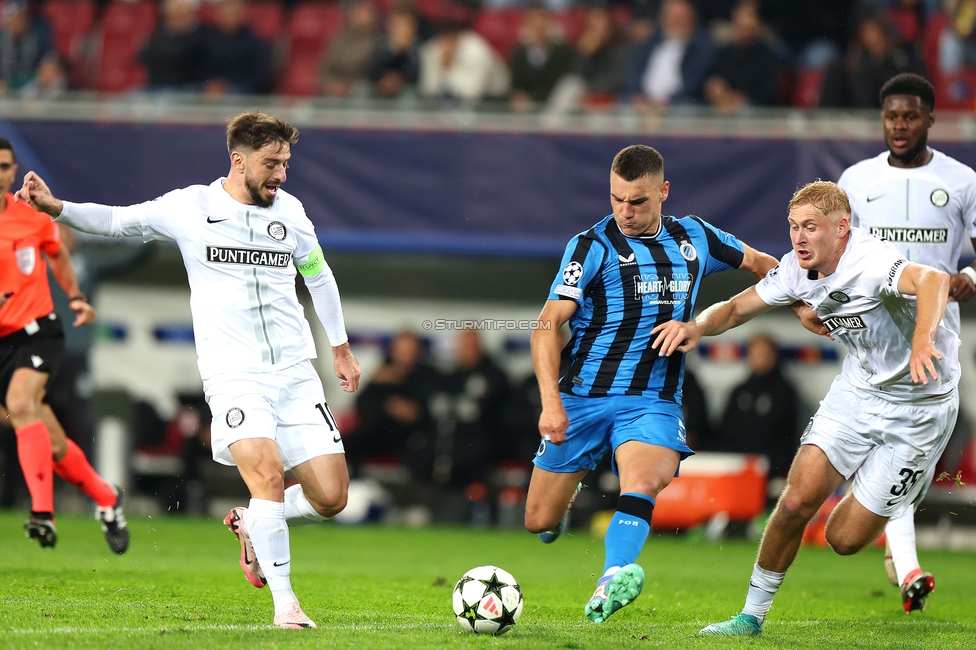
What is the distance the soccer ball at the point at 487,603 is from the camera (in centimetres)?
579

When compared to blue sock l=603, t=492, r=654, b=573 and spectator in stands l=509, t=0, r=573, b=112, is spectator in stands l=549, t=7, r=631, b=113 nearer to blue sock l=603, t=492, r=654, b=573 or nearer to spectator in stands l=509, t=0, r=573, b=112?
spectator in stands l=509, t=0, r=573, b=112

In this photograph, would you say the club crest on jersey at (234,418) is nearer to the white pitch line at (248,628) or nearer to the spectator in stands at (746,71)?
the white pitch line at (248,628)

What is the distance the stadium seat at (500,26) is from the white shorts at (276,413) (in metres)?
9.33

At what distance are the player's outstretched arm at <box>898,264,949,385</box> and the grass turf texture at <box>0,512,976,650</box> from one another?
4.70 feet

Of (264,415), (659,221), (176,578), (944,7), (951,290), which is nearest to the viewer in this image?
(264,415)

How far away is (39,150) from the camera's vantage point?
40.5 feet

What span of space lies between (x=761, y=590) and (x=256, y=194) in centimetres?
317

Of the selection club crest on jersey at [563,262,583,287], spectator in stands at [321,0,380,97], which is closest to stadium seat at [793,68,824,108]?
spectator in stands at [321,0,380,97]

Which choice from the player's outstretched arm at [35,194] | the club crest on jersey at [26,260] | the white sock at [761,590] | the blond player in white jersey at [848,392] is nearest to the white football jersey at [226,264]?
the player's outstretched arm at [35,194]

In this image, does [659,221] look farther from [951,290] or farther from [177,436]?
[177,436]

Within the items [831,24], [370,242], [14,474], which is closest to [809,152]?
[831,24]

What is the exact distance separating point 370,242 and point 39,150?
3352mm

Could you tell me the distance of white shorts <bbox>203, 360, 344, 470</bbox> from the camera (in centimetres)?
597

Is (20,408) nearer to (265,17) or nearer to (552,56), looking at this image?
(552,56)
